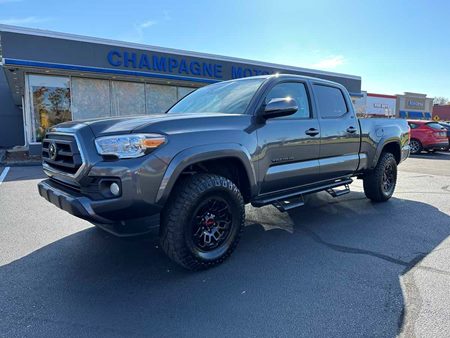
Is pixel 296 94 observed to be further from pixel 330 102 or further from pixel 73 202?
pixel 73 202

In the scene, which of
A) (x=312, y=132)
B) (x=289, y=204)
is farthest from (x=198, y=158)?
(x=312, y=132)

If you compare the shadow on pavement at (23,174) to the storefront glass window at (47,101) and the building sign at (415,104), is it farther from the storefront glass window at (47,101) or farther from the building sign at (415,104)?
the building sign at (415,104)

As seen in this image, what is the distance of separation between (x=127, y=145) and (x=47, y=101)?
536 inches

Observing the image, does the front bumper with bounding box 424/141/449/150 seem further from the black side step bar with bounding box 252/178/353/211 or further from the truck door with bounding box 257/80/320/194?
the truck door with bounding box 257/80/320/194

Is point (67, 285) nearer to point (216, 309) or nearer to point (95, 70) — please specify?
point (216, 309)

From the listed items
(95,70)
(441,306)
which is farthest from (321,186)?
(95,70)

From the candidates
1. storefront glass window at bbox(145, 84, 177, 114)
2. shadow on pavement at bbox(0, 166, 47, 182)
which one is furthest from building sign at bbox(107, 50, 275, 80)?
shadow on pavement at bbox(0, 166, 47, 182)

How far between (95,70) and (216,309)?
13.5 meters

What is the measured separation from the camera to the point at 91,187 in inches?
115

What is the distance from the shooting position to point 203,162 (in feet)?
11.3

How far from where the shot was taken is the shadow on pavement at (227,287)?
2.52 metres

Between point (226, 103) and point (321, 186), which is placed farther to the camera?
point (321, 186)

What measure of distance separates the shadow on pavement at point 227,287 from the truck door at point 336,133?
92 cm

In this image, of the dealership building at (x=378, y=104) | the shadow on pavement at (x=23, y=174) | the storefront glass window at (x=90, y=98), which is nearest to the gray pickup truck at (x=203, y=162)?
the shadow on pavement at (x=23, y=174)
